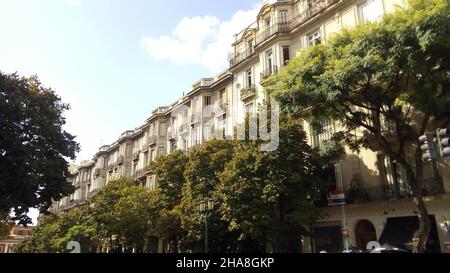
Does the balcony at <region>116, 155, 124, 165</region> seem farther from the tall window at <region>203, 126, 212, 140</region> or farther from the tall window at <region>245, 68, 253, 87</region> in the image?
the tall window at <region>245, 68, 253, 87</region>

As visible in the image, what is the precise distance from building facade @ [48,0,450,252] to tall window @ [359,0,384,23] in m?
0.06

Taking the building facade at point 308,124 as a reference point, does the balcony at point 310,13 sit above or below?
above

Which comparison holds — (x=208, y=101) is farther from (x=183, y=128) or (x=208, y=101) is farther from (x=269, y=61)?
(x=269, y=61)

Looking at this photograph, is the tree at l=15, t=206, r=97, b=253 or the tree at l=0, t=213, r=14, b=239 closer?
the tree at l=0, t=213, r=14, b=239

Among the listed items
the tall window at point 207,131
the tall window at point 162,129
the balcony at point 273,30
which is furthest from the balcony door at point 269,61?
the tall window at point 162,129

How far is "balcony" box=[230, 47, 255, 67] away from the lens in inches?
1298

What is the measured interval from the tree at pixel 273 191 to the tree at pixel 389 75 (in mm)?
2962

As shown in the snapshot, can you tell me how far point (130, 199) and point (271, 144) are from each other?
57.2ft

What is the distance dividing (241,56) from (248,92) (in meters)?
4.29

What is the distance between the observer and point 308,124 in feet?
82.5

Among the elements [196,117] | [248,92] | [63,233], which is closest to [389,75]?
[248,92]

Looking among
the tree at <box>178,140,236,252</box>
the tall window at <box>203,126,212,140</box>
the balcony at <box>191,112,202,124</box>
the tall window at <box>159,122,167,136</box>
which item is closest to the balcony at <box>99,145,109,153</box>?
the tall window at <box>159,122,167,136</box>

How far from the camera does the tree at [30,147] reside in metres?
20.0

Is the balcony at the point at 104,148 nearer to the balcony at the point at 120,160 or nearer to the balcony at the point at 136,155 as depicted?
the balcony at the point at 120,160
